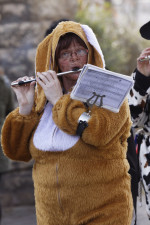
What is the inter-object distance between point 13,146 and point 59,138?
0.33 meters

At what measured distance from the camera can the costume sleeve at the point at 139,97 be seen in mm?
2998

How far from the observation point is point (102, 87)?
2279 mm

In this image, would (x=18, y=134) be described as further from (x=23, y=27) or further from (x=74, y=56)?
(x=23, y=27)

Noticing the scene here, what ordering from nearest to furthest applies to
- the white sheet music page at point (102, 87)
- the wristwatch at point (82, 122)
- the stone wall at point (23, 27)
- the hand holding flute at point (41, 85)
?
the white sheet music page at point (102, 87) → the wristwatch at point (82, 122) → the hand holding flute at point (41, 85) → the stone wall at point (23, 27)

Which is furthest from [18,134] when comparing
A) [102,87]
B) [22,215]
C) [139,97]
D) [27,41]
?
[27,41]

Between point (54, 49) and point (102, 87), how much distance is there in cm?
49

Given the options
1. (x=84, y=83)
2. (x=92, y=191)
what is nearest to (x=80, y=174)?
(x=92, y=191)

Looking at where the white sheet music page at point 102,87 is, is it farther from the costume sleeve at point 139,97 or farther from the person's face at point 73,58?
the costume sleeve at point 139,97

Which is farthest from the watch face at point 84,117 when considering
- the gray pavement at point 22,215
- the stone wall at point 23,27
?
the stone wall at point 23,27

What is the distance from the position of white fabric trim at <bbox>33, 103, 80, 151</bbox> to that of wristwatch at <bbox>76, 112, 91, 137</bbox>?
0.27 ft

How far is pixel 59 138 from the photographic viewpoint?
2.47m

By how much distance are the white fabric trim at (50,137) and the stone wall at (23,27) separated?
4.35 metres

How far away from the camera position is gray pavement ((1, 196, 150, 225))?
5695mm

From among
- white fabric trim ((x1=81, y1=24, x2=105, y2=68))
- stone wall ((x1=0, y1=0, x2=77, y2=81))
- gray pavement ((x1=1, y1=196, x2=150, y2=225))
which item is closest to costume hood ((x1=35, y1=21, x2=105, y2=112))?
white fabric trim ((x1=81, y1=24, x2=105, y2=68))
